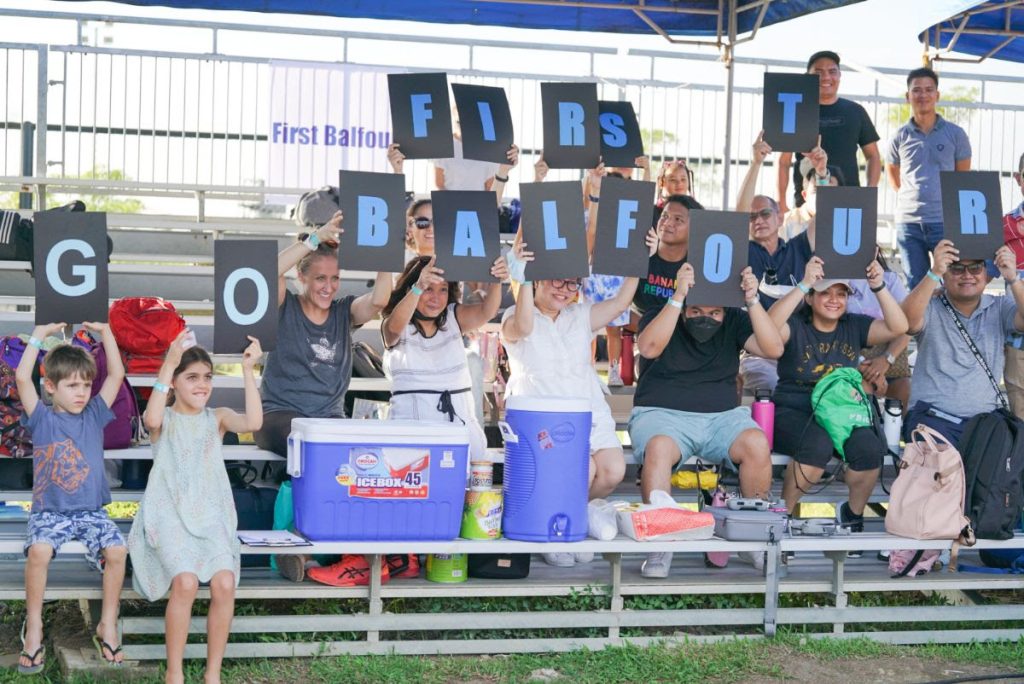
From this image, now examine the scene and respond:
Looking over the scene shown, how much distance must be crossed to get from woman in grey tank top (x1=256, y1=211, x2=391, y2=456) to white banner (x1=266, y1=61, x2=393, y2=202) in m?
4.91

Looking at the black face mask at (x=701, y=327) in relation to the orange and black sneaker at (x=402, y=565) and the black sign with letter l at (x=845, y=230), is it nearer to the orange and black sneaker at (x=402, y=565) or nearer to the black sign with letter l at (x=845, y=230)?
the black sign with letter l at (x=845, y=230)

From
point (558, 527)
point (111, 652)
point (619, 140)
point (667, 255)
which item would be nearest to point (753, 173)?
point (667, 255)

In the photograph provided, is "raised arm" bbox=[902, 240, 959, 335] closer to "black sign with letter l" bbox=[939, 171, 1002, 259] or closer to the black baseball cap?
"black sign with letter l" bbox=[939, 171, 1002, 259]

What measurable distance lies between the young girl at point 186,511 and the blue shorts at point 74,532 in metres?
0.12

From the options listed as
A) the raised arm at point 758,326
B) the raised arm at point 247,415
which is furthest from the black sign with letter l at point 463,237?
the raised arm at point 758,326

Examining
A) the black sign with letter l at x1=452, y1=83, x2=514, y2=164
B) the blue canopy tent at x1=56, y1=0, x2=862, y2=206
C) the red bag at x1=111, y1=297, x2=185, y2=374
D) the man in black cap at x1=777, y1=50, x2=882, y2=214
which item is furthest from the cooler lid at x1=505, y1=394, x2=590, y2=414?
the blue canopy tent at x1=56, y1=0, x2=862, y2=206

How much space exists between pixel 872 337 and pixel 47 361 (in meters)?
3.69

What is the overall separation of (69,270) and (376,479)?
141 cm

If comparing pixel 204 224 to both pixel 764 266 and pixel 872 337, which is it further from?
pixel 872 337

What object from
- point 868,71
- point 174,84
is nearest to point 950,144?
point 868,71

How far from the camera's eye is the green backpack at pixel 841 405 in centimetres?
608

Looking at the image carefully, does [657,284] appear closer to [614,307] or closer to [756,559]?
[614,307]

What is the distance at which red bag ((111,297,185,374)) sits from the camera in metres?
6.07

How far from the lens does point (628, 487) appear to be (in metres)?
6.70
